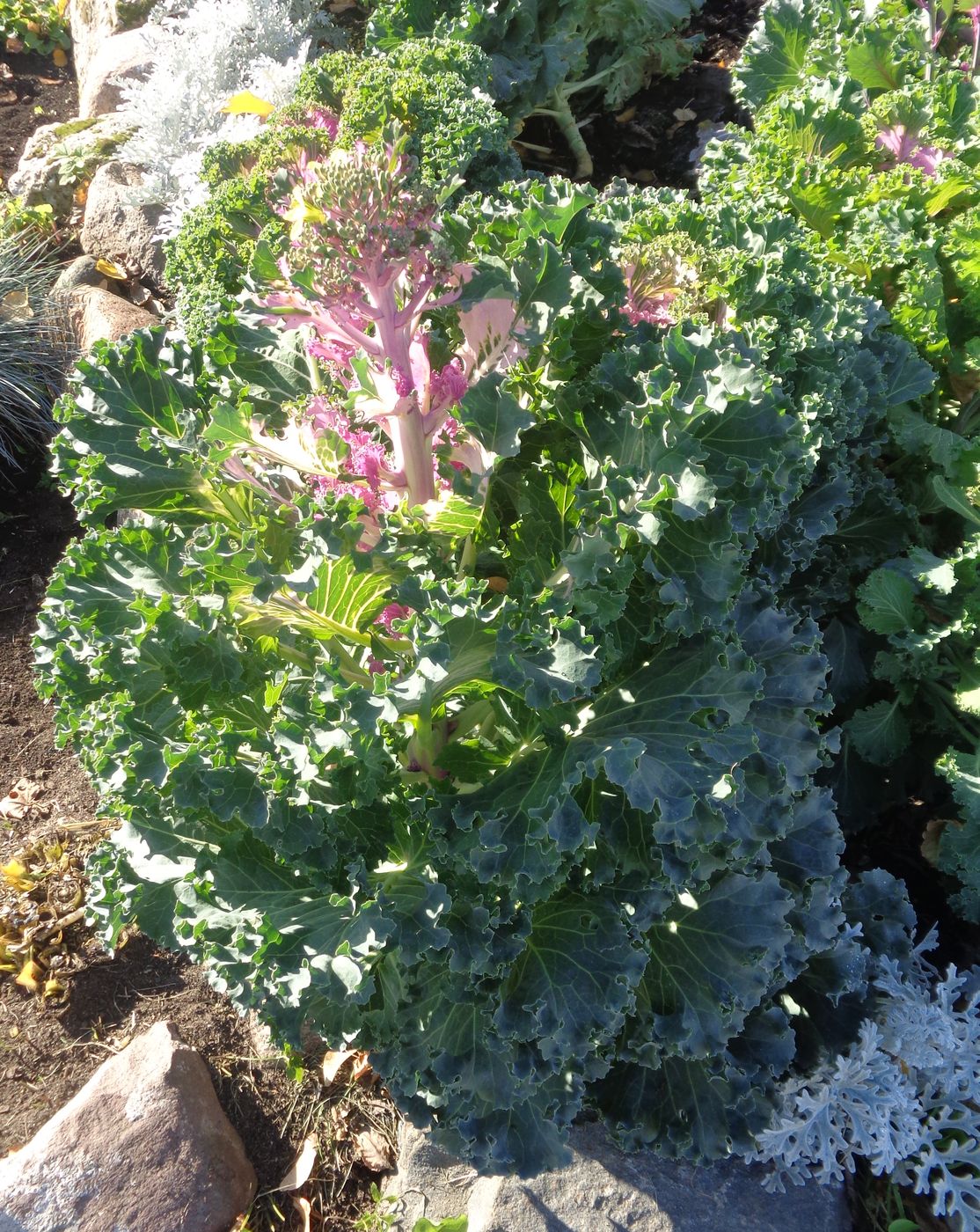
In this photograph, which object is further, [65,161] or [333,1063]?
[65,161]

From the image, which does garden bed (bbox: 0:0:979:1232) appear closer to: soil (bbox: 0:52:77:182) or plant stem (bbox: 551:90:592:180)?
plant stem (bbox: 551:90:592:180)

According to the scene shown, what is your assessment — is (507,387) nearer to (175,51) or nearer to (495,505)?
(495,505)

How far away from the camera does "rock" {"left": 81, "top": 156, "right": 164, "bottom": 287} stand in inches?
209

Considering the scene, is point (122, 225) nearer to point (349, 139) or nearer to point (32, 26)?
point (349, 139)

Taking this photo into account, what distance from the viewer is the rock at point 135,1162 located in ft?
8.77

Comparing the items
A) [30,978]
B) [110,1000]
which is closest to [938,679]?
[110,1000]

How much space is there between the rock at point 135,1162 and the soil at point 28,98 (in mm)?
6469

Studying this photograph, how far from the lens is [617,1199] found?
254 cm

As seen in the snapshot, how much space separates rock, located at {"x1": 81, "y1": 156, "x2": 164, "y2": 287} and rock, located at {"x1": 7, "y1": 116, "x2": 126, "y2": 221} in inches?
10.3

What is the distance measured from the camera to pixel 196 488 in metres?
2.30

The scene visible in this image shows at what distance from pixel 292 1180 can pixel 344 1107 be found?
246 mm

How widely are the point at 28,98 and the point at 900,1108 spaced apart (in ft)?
28.6

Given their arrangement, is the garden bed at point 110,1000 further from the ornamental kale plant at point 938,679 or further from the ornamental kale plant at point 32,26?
the ornamental kale plant at point 32,26

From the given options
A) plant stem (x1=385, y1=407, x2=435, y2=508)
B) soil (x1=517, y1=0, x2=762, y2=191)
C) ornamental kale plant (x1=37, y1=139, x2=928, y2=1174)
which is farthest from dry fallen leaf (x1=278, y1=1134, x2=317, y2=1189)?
soil (x1=517, y1=0, x2=762, y2=191)
